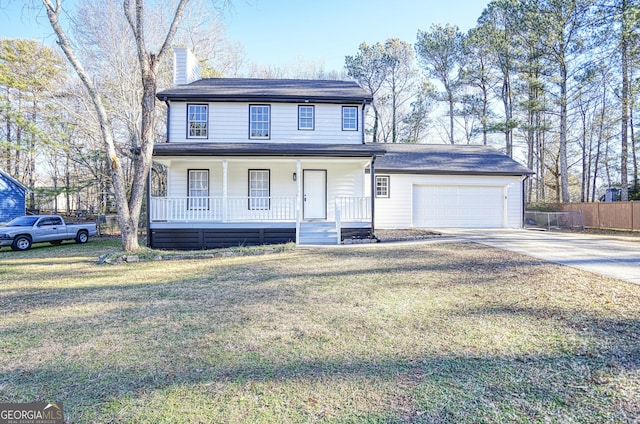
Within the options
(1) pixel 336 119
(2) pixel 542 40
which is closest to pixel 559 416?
(1) pixel 336 119

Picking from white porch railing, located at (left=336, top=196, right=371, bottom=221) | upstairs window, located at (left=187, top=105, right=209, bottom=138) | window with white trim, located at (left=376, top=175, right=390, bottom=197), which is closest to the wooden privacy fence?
window with white trim, located at (left=376, top=175, right=390, bottom=197)

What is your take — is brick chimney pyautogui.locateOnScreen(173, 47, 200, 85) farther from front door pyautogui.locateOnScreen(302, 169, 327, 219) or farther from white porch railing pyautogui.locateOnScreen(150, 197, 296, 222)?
front door pyautogui.locateOnScreen(302, 169, 327, 219)

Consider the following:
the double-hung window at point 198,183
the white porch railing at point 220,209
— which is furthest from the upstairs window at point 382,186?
the double-hung window at point 198,183

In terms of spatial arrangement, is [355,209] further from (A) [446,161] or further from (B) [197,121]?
(A) [446,161]

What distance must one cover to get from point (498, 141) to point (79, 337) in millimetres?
32026

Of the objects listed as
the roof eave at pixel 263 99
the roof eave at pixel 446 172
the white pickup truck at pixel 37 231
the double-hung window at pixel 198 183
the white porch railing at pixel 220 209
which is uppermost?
the roof eave at pixel 263 99

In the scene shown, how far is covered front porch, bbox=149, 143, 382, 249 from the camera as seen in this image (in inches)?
436

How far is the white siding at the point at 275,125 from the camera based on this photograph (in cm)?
1295

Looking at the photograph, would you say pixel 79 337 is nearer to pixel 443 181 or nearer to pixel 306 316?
pixel 306 316

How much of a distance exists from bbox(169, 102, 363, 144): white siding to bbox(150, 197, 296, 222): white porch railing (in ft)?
8.37

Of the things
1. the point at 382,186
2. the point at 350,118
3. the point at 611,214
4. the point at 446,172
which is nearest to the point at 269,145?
the point at 350,118

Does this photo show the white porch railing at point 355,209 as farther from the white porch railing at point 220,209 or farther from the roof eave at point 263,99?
the roof eave at point 263,99

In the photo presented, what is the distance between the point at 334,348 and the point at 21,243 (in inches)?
569

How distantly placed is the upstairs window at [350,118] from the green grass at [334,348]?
8451 mm
